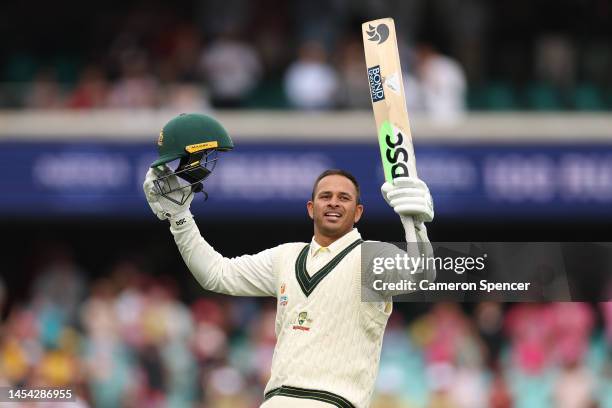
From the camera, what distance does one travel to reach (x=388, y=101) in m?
6.89

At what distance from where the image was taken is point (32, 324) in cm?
1486

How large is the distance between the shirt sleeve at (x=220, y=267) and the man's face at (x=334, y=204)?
0.40m

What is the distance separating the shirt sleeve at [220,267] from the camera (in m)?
7.00

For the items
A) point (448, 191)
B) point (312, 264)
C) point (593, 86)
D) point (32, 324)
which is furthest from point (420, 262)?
point (593, 86)

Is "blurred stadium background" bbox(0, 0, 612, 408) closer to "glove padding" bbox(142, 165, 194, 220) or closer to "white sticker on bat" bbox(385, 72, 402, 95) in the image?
"glove padding" bbox(142, 165, 194, 220)

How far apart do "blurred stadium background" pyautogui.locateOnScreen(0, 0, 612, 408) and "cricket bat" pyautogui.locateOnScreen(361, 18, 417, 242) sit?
6.22 metres

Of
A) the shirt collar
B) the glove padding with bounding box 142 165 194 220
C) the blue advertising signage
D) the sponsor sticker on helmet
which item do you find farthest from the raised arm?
the blue advertising signage

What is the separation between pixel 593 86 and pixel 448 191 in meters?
2.66

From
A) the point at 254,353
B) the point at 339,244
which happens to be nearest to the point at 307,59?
the point at 254,353

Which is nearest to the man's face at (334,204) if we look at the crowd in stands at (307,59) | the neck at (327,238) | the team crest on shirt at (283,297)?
the neck at (327,238)

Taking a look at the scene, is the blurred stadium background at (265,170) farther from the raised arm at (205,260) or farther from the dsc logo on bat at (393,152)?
the dsc logo on bat at (393,152)

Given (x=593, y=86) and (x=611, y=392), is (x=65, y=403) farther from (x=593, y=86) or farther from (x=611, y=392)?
(x=593, y=86)

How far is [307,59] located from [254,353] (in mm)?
4300

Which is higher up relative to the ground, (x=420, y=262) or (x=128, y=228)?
(x=128, y=228)
